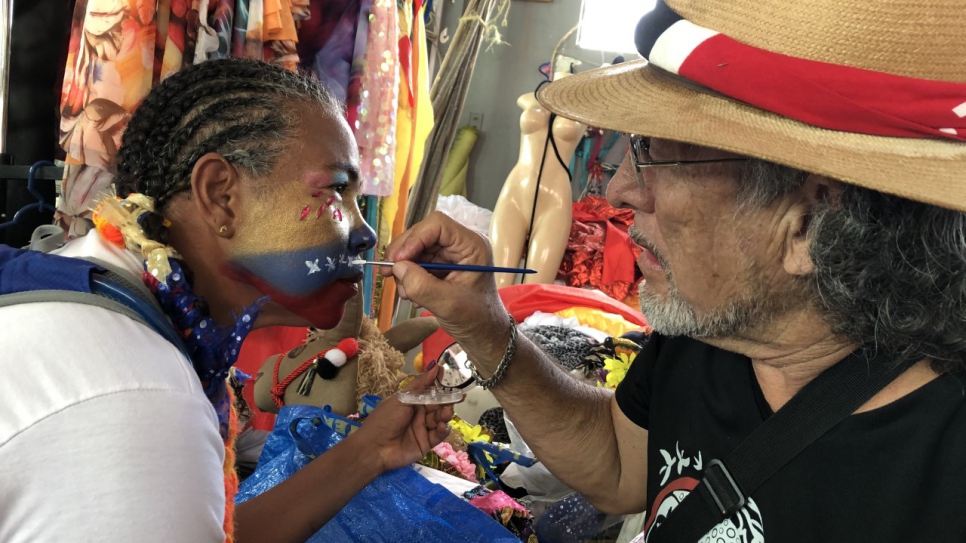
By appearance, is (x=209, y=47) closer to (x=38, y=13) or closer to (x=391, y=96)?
(x=38, y=13)

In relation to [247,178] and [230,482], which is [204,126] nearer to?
[247,178]

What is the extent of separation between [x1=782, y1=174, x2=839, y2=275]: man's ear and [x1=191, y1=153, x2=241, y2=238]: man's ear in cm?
95

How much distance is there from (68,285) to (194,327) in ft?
0.83

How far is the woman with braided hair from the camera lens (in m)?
0.75

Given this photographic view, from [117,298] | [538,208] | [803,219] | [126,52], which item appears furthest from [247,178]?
[538,208]

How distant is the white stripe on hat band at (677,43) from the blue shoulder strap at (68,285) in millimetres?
858

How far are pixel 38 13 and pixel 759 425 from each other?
239 centimetres

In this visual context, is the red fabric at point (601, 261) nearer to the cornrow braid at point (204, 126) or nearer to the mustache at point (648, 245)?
the mustache at point (648, 245)

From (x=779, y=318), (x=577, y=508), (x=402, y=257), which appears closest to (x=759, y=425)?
(x=779, y=318)

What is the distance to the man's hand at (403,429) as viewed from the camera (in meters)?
1.51

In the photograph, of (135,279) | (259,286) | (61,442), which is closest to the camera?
(61,442)

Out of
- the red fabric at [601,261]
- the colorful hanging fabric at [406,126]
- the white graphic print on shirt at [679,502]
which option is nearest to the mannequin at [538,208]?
the red fabric at [601,261]

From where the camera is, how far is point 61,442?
0.74 metres

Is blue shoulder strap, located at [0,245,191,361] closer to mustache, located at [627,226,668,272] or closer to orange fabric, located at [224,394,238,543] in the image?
orange fabric, located at [224,394,238,543]
